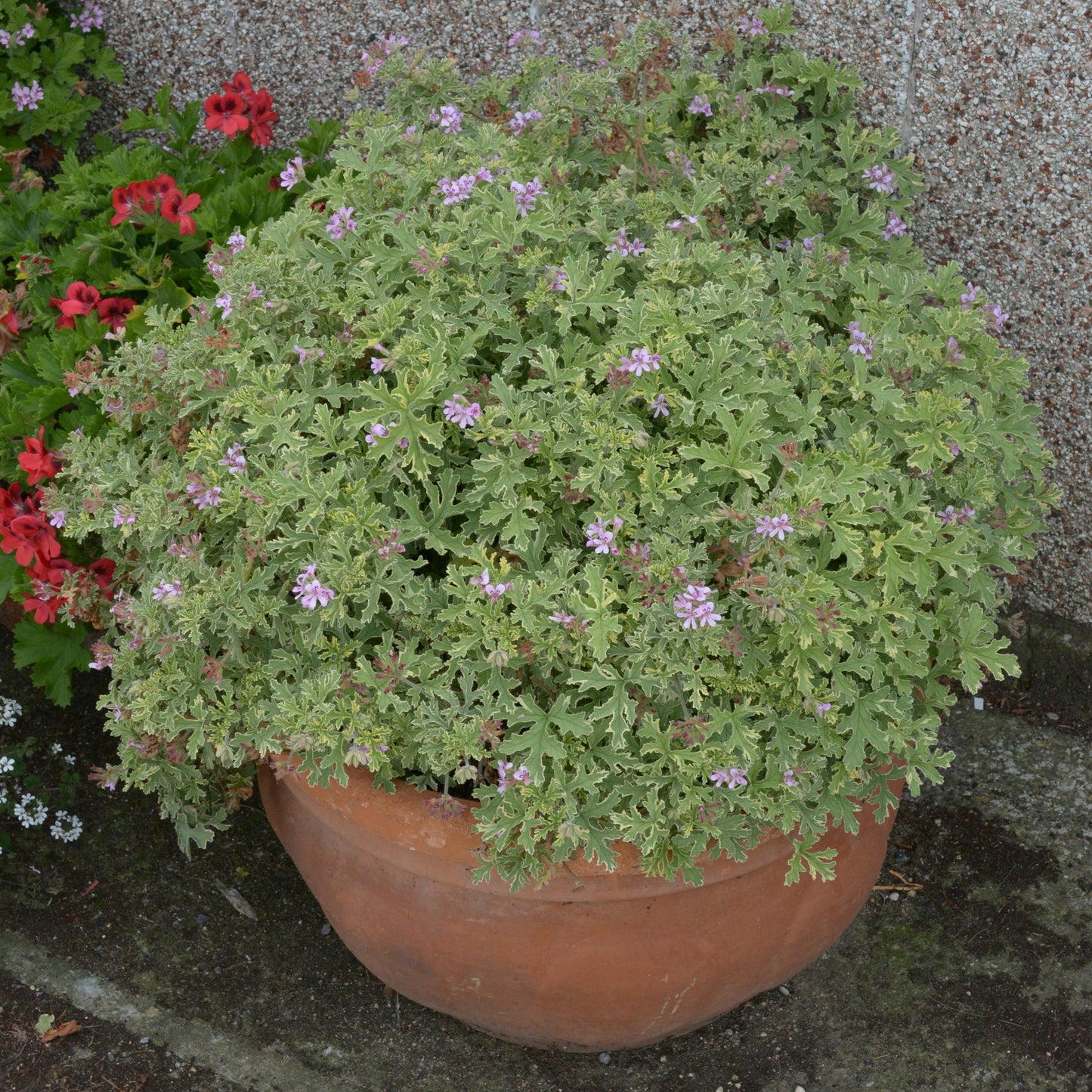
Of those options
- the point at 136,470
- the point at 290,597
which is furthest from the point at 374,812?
the point at 136,470

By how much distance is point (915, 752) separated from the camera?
2.13 metres

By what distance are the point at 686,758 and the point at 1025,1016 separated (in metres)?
1.29

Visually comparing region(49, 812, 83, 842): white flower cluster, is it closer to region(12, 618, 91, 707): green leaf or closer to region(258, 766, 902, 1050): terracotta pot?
region(12, 618, 91, 707): green leaf

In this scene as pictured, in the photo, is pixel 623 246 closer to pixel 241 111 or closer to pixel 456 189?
pixel 456 189

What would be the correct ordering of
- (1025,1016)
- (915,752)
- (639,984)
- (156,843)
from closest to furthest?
(915,752), (639,984), (1025,1016), (156,843)

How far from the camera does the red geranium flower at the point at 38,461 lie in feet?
8.73

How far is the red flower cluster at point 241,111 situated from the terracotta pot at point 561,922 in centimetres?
169

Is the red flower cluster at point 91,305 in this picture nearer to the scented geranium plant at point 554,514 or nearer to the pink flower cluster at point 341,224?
the scented geranium plant at point 554,514

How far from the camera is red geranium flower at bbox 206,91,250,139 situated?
10.4 ft

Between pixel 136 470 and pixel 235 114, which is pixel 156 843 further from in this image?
pixel 235 114

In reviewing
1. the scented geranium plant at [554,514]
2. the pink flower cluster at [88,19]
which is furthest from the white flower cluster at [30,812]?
the pink flower cluster at [88,19]

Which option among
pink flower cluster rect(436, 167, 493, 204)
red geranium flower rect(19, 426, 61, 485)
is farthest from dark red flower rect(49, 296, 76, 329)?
pink flower cluster rect(436, 167, 493, 204)

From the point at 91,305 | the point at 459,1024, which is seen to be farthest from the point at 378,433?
the point at 459,1024

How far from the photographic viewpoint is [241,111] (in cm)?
323
